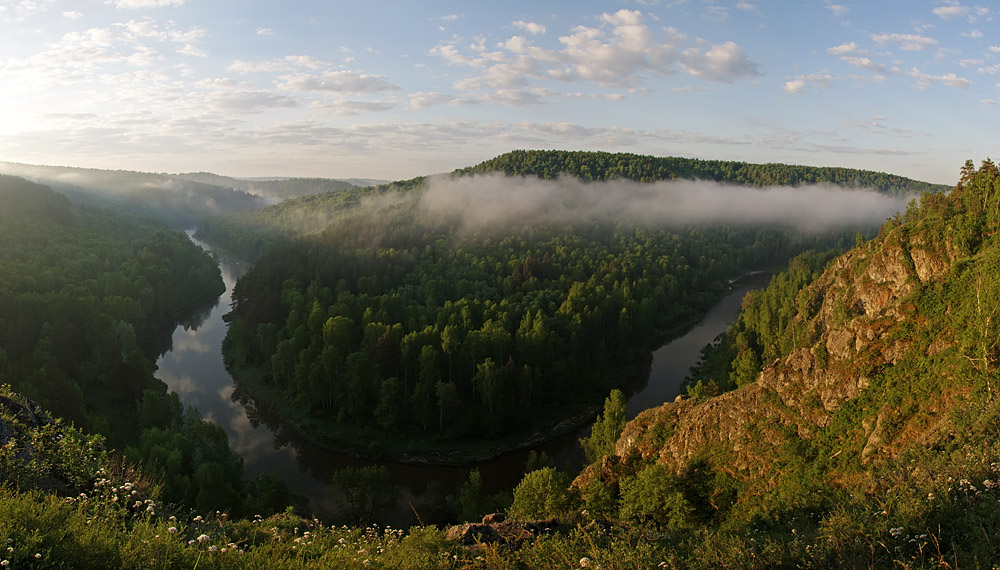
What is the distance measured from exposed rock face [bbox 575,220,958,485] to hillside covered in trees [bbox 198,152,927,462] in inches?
761

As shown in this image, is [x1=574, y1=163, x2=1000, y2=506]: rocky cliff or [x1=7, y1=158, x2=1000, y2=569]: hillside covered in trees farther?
[x1=574, y1=163, x2=1000, y2=506]: rocky cliff

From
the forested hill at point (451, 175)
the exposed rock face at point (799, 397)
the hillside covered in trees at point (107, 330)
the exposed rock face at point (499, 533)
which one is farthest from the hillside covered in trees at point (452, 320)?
the forested hill at point (451, 175)

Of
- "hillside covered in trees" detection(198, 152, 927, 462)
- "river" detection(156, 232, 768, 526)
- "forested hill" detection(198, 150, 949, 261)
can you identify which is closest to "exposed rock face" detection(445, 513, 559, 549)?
"river" detection(156, 232, 768, 526)

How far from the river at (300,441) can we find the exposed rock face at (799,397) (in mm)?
10237

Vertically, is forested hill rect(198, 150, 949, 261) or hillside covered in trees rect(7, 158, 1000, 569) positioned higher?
forested hill rect(198, 150, 949, 261)

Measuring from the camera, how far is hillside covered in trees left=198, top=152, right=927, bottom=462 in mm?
46531

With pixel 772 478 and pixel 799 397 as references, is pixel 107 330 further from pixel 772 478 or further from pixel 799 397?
pixel 799 397

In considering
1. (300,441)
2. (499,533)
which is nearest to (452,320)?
(300,441)

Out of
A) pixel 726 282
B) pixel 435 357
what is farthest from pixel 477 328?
pixel 726 282

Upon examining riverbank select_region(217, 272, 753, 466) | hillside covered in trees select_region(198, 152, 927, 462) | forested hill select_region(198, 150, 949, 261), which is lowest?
riverbank select_region(217, 272, 753, 466)

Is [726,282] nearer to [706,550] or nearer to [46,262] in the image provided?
[706,550]

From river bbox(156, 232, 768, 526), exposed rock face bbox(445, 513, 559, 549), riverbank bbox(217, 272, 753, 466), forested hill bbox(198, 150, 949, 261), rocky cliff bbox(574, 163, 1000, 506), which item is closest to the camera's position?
exposed rock face bbox(445, 513, 559, 549)

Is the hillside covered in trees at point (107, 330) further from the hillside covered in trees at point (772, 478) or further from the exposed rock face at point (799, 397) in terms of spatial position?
the exposed rock face at point (799, 397)

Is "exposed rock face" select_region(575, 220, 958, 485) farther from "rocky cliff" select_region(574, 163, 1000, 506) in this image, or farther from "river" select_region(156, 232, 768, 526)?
"river" select_region(156, 232, 768, 526)
